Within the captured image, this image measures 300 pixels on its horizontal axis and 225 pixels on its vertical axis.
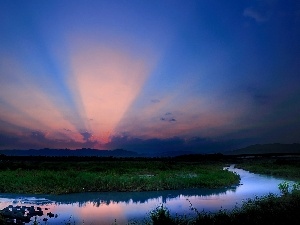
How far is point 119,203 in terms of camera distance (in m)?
24.0

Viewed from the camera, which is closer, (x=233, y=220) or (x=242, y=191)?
(x=233, y=220)

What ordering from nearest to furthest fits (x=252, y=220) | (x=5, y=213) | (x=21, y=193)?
(x=252, y=220) < (x=5, y=213) < (x=21, y=193)

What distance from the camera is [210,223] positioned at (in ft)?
36.6

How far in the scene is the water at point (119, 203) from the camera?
19.4 m

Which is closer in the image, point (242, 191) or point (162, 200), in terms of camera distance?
point (162, 200)

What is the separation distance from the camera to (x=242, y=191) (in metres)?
30.0

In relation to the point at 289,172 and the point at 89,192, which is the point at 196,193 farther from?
the point at 289,172

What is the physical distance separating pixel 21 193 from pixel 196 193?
14005 millimetres

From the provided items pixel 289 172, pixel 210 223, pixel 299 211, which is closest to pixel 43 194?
pixel 210 223

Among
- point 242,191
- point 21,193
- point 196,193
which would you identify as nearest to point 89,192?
point 21,193

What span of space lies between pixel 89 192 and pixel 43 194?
11.7 feet

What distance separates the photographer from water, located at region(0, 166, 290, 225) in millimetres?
19422

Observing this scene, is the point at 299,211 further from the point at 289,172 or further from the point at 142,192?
the point at 289,172

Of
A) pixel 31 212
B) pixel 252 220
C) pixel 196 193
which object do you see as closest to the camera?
pixel 252 220
